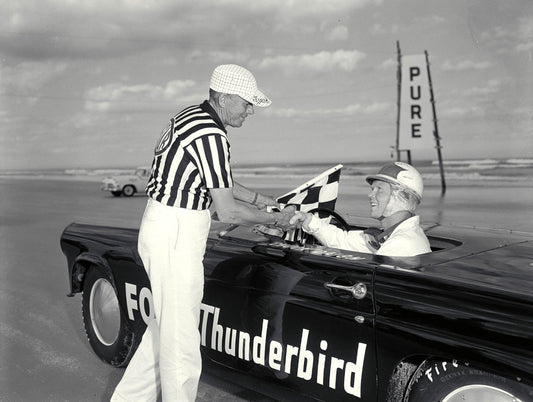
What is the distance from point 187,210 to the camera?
280cm

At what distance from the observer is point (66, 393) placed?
144 inches

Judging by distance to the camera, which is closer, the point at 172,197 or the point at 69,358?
the point at 172,197

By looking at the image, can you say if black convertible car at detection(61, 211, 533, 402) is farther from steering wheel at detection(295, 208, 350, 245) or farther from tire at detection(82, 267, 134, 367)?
tire at detection(82, 267, 134, 367)

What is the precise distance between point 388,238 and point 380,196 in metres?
0.27

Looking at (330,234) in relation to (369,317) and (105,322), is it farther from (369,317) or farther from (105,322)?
(105,322)

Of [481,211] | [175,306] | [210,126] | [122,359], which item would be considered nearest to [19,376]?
[122,359]

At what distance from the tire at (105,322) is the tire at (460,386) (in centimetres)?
205

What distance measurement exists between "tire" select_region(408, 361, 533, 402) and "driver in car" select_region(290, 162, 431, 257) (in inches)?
29.3

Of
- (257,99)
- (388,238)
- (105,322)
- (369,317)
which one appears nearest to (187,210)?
(257,99)

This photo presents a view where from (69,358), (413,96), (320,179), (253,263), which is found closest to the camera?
(253,263)

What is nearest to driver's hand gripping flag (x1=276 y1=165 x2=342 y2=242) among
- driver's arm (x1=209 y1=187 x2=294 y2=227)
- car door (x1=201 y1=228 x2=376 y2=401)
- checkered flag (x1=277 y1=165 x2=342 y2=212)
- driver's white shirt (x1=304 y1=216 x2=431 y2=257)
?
checkered flag (x1=277 y1=165 x2=342 y2=212)

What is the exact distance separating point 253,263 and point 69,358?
1.91 meters

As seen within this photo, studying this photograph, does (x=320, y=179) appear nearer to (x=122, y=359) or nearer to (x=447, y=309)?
(x=447, y=309)

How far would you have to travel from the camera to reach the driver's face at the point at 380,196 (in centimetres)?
327
